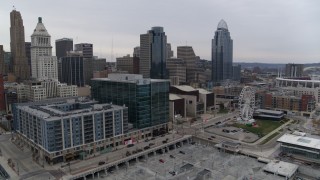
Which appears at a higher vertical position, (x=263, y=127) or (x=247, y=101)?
(x=247, y=101)

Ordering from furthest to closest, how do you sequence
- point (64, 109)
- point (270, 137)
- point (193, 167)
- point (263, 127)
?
point (263, 127) < point (270, 137) < point (64, 109) < point (193, 167)

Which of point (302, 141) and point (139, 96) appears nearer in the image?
point (302, 141)

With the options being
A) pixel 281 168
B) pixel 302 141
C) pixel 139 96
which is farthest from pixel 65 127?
pixel 302 141

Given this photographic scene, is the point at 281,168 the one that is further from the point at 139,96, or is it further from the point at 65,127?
the point at 65,127

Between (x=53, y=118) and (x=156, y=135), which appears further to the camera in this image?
(x=156, y=135)

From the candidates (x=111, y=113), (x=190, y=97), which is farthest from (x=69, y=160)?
(x=190, y=97)

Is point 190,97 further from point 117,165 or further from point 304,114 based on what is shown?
point 117,165

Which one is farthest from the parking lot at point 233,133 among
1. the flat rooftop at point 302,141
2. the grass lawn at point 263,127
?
the flat rooftop at point 302,141
